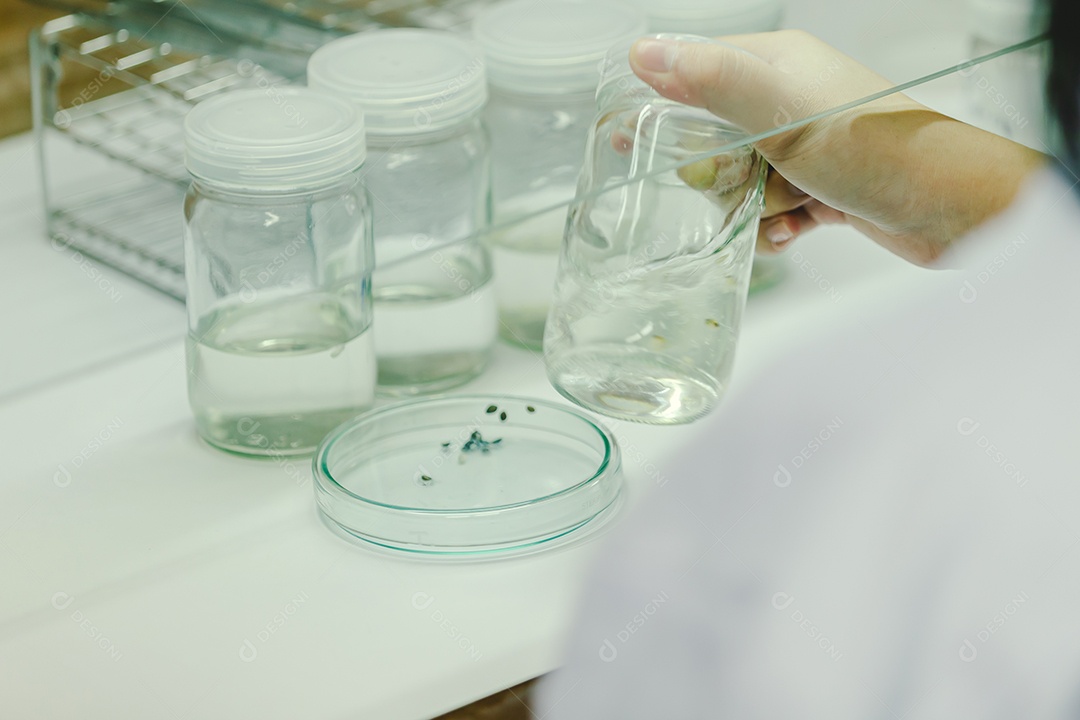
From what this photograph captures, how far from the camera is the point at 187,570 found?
0.70m

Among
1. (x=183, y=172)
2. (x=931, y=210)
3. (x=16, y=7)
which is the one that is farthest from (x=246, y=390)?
(x=16, y=7)

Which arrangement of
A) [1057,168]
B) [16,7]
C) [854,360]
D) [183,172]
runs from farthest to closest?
[16,7] → [183,172] → [854,360] → [1057,168]

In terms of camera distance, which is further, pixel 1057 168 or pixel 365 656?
pixel 1057 168

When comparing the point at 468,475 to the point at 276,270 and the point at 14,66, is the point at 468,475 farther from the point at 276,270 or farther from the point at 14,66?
the point at 14,66

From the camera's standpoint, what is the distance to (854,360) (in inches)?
34.9

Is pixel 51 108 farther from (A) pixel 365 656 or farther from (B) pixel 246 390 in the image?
(A) pixel 365 656

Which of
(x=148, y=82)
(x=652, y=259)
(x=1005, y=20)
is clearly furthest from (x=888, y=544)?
(x=148, y=82)

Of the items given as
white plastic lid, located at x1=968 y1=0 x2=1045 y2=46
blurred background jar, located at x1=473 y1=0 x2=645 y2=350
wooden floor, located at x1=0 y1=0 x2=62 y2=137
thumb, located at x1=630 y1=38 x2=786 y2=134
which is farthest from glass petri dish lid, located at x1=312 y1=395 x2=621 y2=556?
wooden floor, located at x1=0 y1=0 x2=62 y2=137

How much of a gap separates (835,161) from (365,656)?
1.30 ft

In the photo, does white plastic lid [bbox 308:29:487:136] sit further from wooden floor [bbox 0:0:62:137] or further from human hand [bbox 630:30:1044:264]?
wooden floor [bbox 0:0:62:137]

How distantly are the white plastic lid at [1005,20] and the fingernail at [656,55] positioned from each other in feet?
Result: 0.73

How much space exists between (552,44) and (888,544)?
0.36m

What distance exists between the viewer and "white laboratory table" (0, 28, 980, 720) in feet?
2.04

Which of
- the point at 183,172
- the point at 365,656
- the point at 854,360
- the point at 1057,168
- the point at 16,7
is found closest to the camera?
the point at 365,656
